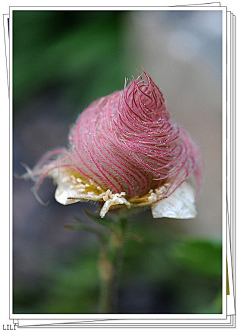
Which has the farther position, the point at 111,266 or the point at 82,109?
the point at 82,109

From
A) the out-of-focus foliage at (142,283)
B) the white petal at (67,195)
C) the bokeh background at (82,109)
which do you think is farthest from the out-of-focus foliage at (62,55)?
the white petal at (67,195)

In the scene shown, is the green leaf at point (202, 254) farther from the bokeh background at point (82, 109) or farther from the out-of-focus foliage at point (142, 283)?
the bokeh background at point (82, 109)

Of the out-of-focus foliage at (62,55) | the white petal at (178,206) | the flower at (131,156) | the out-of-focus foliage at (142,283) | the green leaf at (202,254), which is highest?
the out-of-focus foliage at (62,55)

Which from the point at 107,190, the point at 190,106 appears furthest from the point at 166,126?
the point at 190,106

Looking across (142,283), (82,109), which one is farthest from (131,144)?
(142,283)

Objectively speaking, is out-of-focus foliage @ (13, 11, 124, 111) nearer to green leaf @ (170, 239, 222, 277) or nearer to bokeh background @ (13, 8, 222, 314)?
bokeh background @ (13, 8, 222, 314)

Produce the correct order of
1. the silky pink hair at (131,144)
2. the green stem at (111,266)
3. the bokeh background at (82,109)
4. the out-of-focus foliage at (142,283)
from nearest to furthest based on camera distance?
1. the silky pink hair at (131,144)
2. the green stem at (111,266)
3. the out-of-focus foliage at (142,283)
4. the bokeh background at (82,109)

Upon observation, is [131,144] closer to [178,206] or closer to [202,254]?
[178,206]
